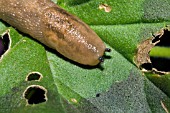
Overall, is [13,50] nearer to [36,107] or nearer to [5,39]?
[5,39]

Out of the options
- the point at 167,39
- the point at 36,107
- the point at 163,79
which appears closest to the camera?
the point at 36,107

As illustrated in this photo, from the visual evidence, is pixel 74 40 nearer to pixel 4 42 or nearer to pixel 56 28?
pixel 56 28

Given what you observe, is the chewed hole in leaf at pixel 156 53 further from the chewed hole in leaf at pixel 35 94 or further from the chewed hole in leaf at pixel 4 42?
the chewed hole in leaf at pixel 4 42

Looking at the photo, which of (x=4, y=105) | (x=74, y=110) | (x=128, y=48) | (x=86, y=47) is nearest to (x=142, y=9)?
(x=128, y=48)

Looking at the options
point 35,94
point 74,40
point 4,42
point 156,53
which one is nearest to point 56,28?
point 74,40

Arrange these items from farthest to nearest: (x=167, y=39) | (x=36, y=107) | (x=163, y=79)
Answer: (x=167, y=39) < (x=163, y=79) < (x=36, y=107)

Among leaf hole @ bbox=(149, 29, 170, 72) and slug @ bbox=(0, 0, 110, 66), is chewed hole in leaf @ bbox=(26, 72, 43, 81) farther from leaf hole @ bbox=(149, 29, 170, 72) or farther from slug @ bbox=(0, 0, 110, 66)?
leaf hole @ bbox=(149, 29, 170, 72)

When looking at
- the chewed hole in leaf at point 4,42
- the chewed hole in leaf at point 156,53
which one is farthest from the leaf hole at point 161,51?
the chewed hole in leaf at point 4,42
